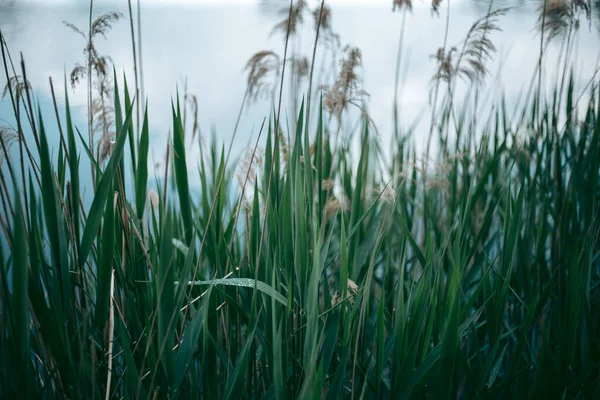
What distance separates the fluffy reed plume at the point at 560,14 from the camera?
1605mm

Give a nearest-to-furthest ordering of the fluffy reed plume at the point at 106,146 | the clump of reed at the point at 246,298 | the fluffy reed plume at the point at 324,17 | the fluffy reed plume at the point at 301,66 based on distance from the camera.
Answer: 1. the clump of reed at the point at 246,298
2. the fluffy reed plume at the point at 106,146
3. the fluffy reed plume at the point at 324,17
4. the fluffy reed plume at the point at 301,66

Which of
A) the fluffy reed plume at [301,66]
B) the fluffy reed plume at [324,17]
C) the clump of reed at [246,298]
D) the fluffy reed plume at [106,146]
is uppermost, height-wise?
the fluffy reed plume at [324,17]

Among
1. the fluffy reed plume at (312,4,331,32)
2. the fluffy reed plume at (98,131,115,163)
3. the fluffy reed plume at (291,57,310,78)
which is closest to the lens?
the fluffy reed plume at (98,131,115,163)

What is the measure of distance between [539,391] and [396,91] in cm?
120

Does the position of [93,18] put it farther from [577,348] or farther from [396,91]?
[577,348]

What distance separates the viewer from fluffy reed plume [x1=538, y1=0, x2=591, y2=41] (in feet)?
5.27

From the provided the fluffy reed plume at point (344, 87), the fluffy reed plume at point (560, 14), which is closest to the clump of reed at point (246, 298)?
the fluffy reed plume at point (344, 87)

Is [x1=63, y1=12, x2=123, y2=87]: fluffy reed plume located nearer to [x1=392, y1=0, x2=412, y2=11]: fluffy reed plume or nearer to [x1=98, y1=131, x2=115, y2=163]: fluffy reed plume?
[x1=98, y1=131, x2=115, y2=163]: fluffy reed plume

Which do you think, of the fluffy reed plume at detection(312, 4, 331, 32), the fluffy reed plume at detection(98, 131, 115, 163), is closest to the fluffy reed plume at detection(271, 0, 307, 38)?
the fluffy reed plume at detection(312, 4, 331, 32)

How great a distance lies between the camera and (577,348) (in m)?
1.16

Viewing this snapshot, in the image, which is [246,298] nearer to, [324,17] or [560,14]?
[324,17]

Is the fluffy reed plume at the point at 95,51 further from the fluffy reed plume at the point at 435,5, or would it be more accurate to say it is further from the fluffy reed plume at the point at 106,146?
the fluffy reed plume at the point at 435,5

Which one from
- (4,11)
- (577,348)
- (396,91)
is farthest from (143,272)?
(396,91)

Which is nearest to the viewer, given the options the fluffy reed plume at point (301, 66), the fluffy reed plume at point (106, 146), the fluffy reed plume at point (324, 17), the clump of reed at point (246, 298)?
the clump of reed at point (246, 298)
